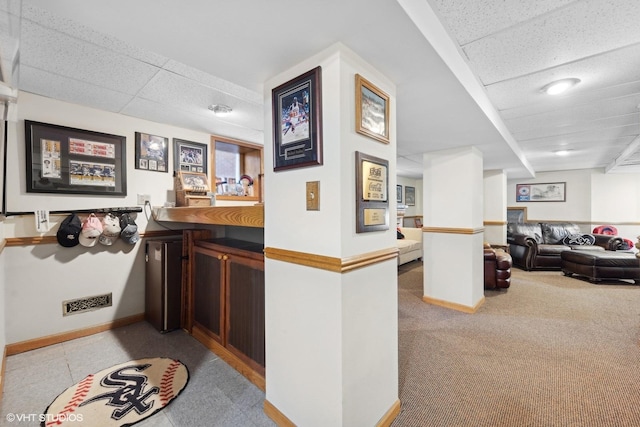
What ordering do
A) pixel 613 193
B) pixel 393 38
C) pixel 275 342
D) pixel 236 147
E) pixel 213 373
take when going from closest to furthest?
pixel 393 38 → pixel 275 342 → pixel 213 373 → pixel 236 147 → pixel 613 193

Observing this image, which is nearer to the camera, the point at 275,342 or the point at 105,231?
the point at 275,342

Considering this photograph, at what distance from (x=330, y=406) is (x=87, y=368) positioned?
198cm

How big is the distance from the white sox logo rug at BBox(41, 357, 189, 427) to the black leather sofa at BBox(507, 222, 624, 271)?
6094 millimetres

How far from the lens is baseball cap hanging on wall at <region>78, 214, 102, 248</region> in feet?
8.15

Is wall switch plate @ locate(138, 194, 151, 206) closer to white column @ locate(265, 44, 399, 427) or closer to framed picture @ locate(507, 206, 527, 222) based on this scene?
white column @ locate(265, 44, 399, 427)

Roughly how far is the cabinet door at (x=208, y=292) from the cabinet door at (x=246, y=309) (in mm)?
131

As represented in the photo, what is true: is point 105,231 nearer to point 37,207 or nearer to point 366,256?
point 37,207

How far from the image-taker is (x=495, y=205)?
5.59m

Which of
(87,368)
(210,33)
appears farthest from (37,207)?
(210,33)

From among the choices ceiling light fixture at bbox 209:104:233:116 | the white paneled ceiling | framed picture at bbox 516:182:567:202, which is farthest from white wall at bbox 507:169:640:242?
ceiling light fixture at bbox 209:104:233:116

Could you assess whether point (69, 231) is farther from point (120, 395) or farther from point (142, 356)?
point (120, 395)

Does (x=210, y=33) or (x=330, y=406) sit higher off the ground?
(x=210, y=33)

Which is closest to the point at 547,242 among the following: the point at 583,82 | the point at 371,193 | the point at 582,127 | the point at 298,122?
the point at 582,127

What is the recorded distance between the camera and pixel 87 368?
2088 millimetres
